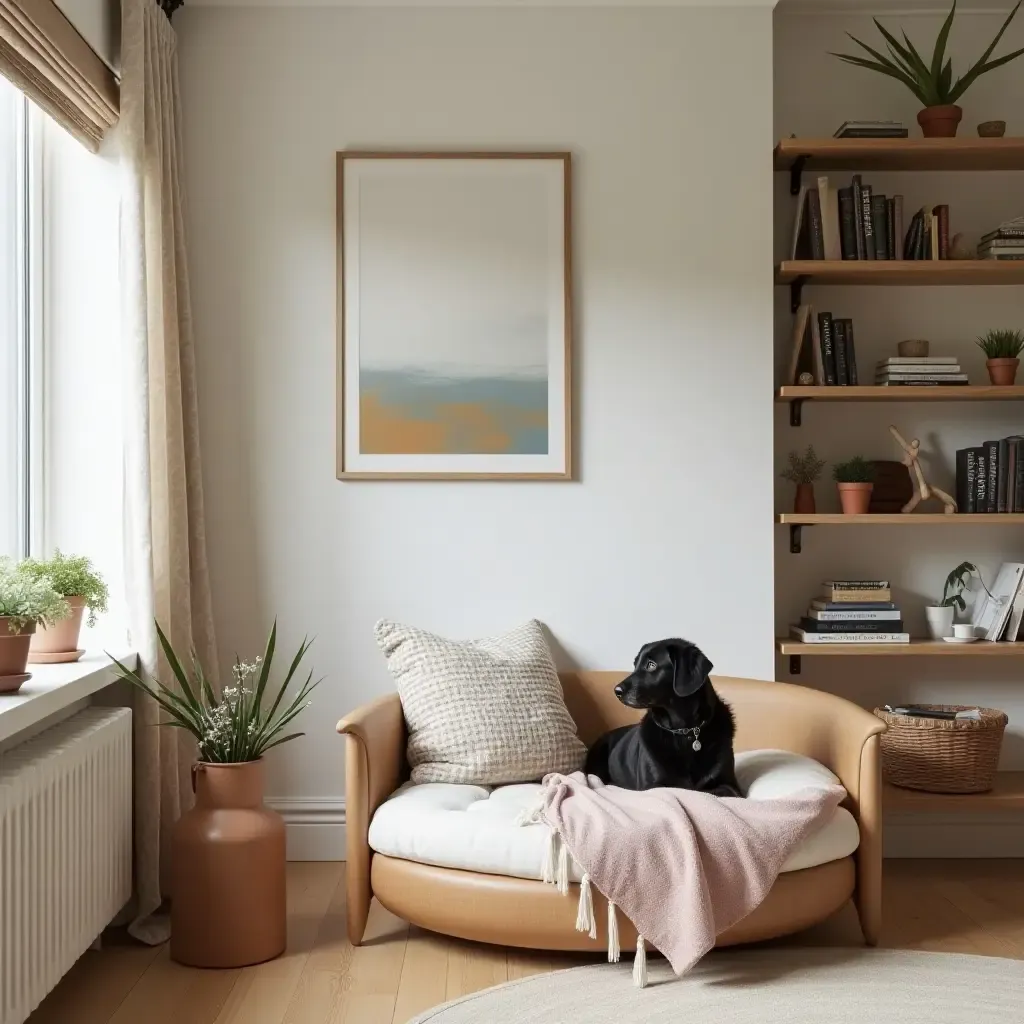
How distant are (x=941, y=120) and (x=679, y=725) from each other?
213 centimetres

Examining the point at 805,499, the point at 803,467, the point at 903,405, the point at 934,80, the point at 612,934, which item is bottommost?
the point at 612,934

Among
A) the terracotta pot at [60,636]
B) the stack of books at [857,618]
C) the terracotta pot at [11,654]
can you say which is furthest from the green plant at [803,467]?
the terracotta pot at [11,654]

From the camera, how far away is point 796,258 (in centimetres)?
365

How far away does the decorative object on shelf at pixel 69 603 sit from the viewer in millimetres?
2688

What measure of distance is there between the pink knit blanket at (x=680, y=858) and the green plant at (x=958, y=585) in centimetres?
137

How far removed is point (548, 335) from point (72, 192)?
144 centimetres

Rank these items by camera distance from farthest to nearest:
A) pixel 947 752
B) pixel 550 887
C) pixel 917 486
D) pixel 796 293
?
pixel 796 293 → pixel 917 486 → pixel 947 752 → pixel 550 887

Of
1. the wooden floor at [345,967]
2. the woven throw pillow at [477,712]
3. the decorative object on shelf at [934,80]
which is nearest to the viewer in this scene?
the wooden floor at [345,967]

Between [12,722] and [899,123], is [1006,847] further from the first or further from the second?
[12,722]

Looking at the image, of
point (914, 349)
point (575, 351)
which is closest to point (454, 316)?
point (575, 351)

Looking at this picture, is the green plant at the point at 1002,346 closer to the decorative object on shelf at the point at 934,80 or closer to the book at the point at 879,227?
the book at the point at 879,227

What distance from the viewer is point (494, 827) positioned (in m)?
→ 2.68

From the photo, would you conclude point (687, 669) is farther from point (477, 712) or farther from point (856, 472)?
point (856, 472)

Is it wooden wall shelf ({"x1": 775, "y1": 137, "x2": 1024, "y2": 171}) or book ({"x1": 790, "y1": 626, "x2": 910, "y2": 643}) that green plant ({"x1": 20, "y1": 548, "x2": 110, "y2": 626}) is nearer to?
book ({"x1": 790, "y1": 626, "x2": 910, "y2": 643})
